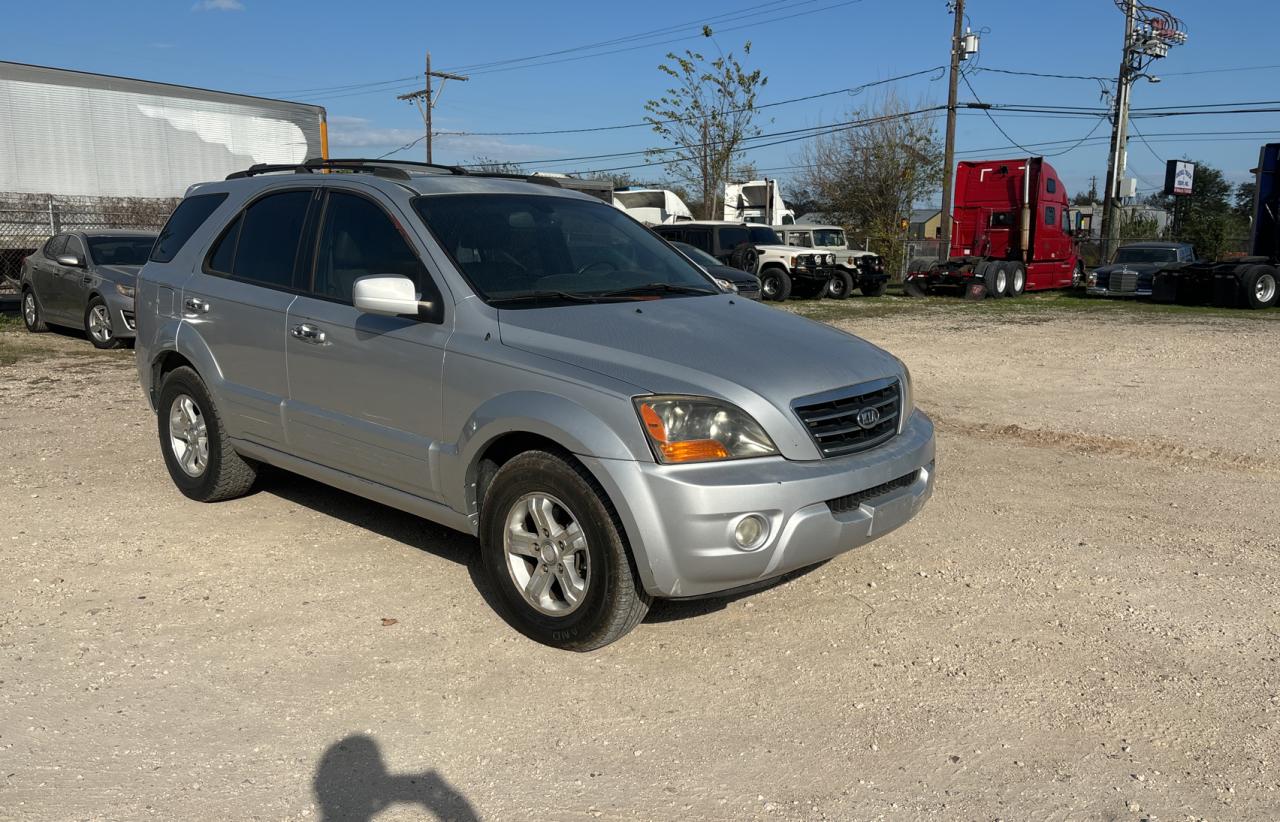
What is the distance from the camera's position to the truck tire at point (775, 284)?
76.5 ft

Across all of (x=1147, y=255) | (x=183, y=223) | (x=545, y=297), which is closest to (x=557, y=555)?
(x=545, y=297)

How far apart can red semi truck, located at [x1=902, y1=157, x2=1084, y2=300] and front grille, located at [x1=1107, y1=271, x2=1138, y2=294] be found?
2.23 meters

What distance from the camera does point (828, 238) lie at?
2594cm

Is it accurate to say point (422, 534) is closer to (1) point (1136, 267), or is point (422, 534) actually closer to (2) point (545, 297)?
(2) point (545, 297)

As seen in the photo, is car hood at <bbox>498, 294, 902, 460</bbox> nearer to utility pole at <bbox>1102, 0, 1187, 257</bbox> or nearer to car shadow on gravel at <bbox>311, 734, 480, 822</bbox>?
car shadow on gravel at <bbox>311, 734, 480, 822</bbox>

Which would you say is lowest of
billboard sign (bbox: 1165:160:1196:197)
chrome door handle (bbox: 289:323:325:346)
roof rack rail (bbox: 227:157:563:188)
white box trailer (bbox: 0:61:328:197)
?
chrome door handle (bbox: 289:323:325:346)

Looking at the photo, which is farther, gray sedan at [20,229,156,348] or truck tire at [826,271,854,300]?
truck tire at [826,271,854,300]

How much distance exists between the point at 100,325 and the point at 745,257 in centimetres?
1379

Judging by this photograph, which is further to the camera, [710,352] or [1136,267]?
[1136,267]

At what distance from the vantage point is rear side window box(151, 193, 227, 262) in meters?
6.05

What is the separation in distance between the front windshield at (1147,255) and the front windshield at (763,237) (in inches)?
338

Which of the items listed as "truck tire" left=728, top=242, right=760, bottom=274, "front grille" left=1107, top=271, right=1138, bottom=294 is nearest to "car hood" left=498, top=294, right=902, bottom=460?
"truck tire" left=728, top=242, right=760, bottom=274

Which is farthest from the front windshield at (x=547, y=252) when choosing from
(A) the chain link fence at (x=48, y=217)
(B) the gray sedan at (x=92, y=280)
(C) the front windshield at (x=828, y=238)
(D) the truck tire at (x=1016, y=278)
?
(D) the truck tire at (x=1016, y=278)

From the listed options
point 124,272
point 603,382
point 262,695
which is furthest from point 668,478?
point 124,272
